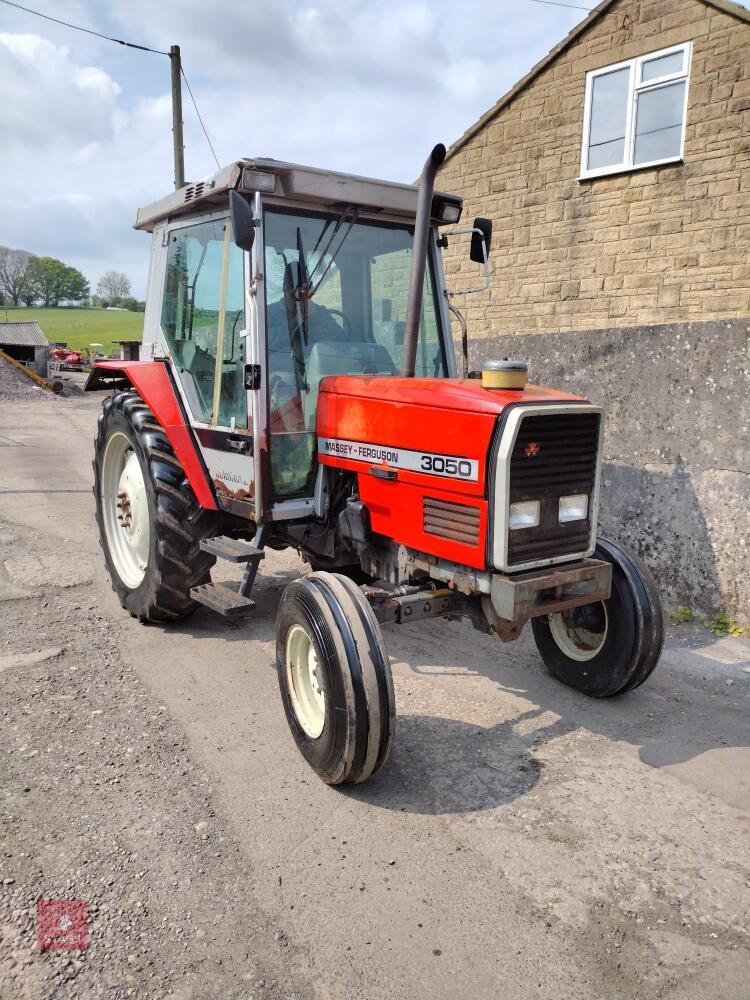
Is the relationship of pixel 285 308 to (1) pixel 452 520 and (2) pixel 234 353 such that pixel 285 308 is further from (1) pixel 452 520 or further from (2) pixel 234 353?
(1) pixel 452 520

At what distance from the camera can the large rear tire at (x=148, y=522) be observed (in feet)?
14.0

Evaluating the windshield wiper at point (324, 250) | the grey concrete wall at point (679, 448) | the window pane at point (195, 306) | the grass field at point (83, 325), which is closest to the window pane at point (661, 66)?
the grey concrete wall at point (679, 448)

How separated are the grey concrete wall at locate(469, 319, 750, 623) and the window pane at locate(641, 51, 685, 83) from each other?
4729 millimetres

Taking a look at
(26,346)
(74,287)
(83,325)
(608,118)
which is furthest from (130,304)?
(608,118)

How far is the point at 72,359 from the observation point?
29969mm

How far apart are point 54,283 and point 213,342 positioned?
10100cm

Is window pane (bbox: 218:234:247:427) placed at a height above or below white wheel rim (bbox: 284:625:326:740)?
above

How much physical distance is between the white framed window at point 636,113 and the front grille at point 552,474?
21.5 ft

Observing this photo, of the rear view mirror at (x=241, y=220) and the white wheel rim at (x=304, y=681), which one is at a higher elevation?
the rear view mirror at (x=241, y=220)

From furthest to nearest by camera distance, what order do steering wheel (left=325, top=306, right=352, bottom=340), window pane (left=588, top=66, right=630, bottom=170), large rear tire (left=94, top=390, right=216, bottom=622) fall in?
window pane (left=588, top=66, right=630, bottom=170), large rear tire (left=94, top=390, right=216, bottom=622), steering wheel (left=325, top=306, right=352, bottom=340)

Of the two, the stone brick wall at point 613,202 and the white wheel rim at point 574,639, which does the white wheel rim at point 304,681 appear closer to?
the white wheel rim at point 574,639

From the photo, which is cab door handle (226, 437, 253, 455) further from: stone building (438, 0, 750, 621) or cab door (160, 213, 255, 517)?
stone building (438, 0, 750, 621)

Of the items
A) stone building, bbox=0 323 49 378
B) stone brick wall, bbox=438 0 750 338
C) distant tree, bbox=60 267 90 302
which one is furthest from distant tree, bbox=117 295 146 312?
stone brick wall, bbox=438 0 750 338

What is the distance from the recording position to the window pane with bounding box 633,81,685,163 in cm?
820
